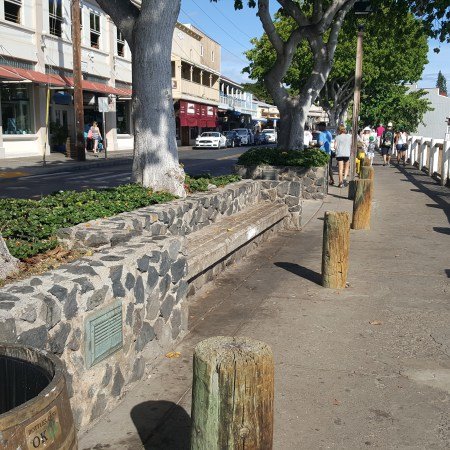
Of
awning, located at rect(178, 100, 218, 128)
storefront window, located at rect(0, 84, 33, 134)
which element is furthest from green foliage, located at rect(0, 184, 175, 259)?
awning, located at rect(178, 100, 218, 128)

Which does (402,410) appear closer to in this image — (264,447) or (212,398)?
(264,447)

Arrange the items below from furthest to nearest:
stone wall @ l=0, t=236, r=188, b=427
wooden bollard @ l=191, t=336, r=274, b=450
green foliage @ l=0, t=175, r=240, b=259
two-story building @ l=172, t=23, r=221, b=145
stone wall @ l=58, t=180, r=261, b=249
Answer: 1. two-story building @ l=172, t=23, r=221, b=145
2. stone wall @ l=58, t=180, r=261, b=249
3. green foliage @ l=0, t=175, r=240, b=259
4. stone wall @ l=0, t=236, r=188, b=427
5. wooden bollard @ l=191, t=336, r=274, b=450

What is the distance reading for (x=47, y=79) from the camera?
2530 centimetres

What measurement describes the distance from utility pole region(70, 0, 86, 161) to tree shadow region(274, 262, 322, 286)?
60.5 ft

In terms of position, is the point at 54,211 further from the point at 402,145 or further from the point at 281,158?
A: the point at 402,145

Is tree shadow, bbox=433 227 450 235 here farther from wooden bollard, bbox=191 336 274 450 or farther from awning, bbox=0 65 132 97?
awning, bbox=0 65 132 97

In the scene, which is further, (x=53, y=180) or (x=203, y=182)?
(x=53, y=180)

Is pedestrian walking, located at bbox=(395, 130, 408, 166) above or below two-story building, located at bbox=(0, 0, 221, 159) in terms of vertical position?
below

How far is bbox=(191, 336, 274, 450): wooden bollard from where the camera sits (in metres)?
2.75

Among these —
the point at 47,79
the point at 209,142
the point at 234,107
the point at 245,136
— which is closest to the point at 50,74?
the point at 47,79

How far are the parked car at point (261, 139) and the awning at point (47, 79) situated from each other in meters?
24.8

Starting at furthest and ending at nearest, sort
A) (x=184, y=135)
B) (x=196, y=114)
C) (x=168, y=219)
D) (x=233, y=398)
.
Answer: (x=184, y=135) < (x=196, y=114) < (x=168, y=219) < (x=233, y=398)

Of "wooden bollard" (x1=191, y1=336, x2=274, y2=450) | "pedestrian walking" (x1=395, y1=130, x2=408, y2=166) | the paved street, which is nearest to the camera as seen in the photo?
"wooden bollard" (x1=191, y1=336, x2=274, y2=450)

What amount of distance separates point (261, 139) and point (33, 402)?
56046 millimetres
